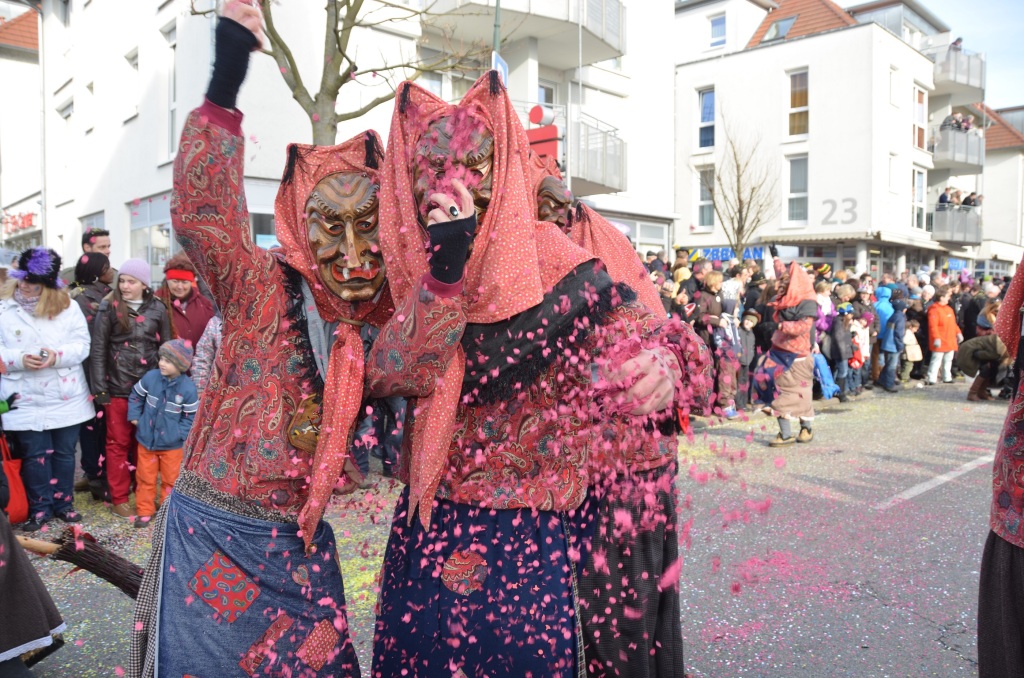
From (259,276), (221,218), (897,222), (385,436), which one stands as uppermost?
(897,222)

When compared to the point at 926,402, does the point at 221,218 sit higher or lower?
higher

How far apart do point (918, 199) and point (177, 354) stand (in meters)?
28.0

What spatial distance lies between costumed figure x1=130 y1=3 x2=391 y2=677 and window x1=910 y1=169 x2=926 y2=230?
28.3 metres

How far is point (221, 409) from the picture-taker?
1897 mm

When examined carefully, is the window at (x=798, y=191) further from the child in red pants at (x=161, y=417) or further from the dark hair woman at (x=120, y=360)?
the child in red pants at (x=161, y=417)

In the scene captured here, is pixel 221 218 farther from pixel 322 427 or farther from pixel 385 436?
pixel 385 436

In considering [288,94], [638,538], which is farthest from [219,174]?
[288,94]

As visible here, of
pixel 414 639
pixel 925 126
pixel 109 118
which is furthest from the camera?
pixel 925 126

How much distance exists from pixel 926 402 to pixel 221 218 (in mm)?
12062

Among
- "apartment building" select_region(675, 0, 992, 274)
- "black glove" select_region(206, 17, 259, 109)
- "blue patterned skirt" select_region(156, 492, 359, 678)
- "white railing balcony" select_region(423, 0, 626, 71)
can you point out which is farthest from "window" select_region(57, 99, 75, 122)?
"blue patterned skirt" select_region(156, 492, 359, 678)

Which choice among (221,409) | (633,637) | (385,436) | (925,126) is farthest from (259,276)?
(925,126)

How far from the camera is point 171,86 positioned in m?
13.3

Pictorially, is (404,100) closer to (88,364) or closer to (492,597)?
(492,597)

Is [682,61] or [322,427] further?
[682,61]
